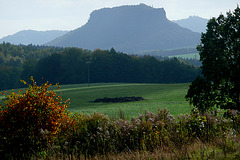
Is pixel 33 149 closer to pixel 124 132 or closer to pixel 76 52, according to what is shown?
pixel 124 132

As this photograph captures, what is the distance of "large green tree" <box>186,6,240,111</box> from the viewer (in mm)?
16594

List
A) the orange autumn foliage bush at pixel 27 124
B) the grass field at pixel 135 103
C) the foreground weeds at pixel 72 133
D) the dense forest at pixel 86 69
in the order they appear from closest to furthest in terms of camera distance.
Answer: the foreground weeds at pixel 72 133 < the orange autumn foliage bush at pixel 27 124 < the grass field at pixel 135 103 < the dense forest at pixel 86 69

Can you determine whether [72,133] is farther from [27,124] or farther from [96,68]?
[96,68]

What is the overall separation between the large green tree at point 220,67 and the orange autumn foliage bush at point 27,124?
920 centimetres

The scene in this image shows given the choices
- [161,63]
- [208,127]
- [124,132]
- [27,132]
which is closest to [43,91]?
[27,132]

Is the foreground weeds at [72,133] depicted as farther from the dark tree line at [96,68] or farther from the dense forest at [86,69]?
the dark tree line at [96,68]

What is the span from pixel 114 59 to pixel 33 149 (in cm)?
10719

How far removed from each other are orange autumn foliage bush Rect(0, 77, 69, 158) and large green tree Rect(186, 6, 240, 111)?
9204mm

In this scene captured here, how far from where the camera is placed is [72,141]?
11023mm

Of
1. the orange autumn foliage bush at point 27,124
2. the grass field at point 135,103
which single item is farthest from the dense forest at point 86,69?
the orange autumn foliage bush at point 27,124

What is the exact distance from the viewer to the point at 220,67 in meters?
17.1

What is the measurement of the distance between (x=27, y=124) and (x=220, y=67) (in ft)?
38.7

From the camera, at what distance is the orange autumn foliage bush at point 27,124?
35.1ft

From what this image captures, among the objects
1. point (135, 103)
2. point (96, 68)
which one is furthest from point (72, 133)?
point (96, 68)
